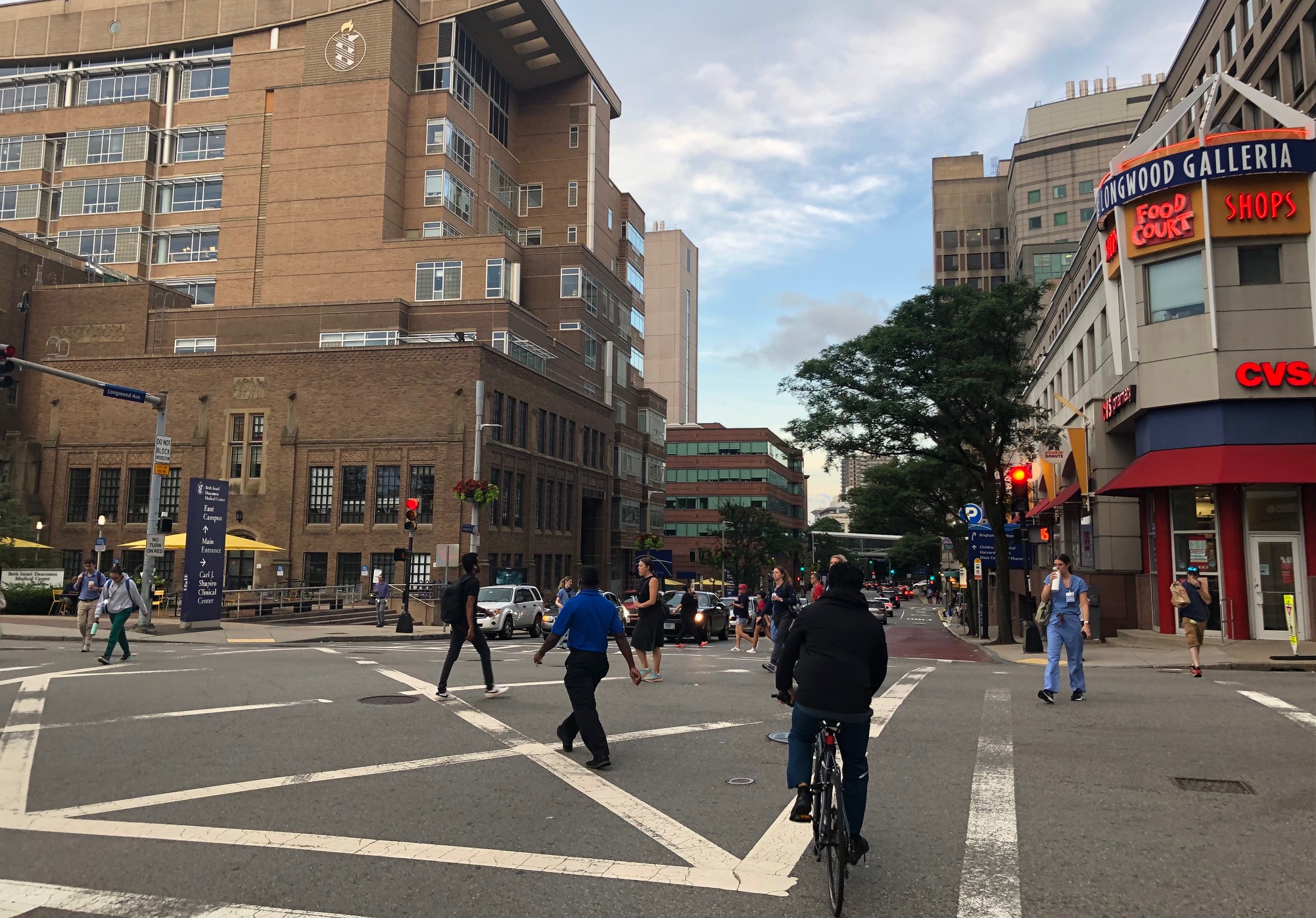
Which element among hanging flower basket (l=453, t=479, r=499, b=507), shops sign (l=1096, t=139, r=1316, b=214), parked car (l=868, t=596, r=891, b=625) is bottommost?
parked car (l=868, t=596, r=891, b=625)

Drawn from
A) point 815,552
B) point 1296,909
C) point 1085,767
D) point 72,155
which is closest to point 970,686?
point 1085,767

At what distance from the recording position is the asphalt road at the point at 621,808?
538 centimetres

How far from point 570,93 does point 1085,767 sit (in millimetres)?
71282

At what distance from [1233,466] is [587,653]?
61.7 ft

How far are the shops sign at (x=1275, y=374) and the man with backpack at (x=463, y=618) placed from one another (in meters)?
18.6

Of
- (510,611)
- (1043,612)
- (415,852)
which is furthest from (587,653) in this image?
(510,611)

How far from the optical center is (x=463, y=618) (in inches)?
500

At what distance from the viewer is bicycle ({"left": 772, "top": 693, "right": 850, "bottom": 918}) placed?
5035 mm

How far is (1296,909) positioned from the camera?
5.17 meters

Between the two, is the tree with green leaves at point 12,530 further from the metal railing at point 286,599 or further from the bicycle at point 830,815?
the bicycle at point 830,815

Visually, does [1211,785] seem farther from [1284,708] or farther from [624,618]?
[624,618]

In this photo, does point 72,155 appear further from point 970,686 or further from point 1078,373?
point 970,686

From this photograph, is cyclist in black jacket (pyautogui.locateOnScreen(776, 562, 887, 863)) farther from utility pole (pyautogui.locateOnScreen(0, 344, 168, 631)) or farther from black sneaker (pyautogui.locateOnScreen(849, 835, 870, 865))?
utility pole (pyautogui.locateOnScreen(0, 344, 168, 631))

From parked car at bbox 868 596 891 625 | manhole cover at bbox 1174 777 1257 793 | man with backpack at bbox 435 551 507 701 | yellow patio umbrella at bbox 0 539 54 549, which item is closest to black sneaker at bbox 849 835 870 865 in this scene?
manhole cover at bbox 1174 777 1257 793
